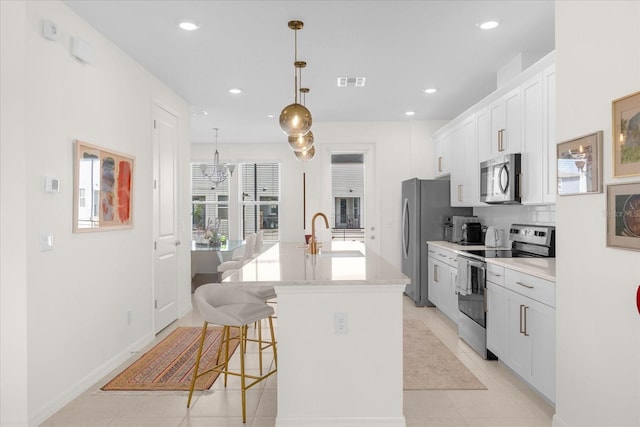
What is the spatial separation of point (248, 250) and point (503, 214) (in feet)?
9.61

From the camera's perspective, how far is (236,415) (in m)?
2.79

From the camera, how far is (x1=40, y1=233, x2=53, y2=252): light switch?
9.07ft

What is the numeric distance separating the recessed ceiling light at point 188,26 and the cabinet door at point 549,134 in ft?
8.84

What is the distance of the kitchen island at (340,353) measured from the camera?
8.09 ft

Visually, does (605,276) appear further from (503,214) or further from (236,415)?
(503,214)

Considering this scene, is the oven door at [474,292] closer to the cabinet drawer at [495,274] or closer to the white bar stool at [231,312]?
the cabinet drawer at [495,274]

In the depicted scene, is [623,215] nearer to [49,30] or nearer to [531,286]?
[531,286]

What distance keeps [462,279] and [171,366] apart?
9.05ft

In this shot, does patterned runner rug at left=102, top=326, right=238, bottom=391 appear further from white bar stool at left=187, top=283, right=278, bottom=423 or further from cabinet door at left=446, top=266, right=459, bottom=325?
cabinet door at left=446, top=266, right=459, bottom=325

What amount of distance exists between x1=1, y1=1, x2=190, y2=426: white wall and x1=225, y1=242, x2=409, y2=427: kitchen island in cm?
133

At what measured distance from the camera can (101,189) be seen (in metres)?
3.47

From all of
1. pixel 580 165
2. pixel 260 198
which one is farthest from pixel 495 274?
pixel 260 198

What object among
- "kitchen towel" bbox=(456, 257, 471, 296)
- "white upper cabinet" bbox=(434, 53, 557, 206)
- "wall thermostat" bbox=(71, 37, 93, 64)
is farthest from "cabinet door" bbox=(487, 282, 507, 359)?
"wall thermostat" bbox=(71, 37, 93, 64)

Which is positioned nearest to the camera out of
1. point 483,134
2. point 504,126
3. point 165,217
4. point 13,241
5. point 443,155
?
point 13,241
